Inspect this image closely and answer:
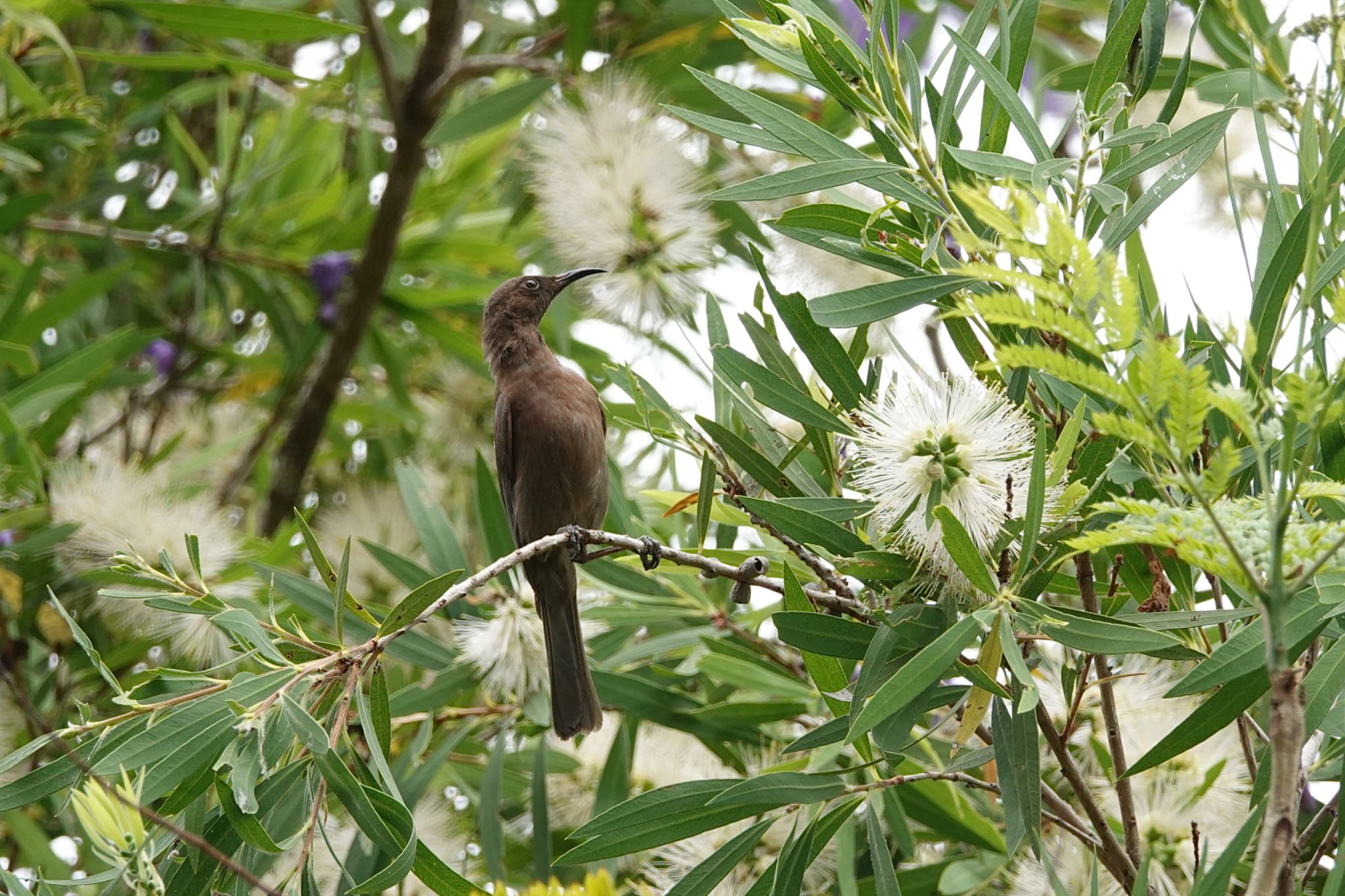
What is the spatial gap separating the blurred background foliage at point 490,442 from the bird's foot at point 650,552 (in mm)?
101

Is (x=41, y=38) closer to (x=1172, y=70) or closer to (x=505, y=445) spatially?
(x=505, y=445)

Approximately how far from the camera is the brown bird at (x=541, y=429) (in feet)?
14.8

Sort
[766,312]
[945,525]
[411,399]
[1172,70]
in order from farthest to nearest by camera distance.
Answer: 1. [411,399]
2. [1172,70]
3. [766,312]
4. [945,525]

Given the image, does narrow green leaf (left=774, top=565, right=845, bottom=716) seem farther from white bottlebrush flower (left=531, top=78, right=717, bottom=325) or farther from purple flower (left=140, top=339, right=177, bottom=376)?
purple flower (left=140, top=339, right=177, bottom=376)

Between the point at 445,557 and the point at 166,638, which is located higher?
the point at 445,557

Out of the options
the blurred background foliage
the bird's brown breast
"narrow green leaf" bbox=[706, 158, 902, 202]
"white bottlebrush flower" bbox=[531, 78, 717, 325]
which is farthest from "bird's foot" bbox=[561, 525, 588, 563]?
"narrow green leaf" bbox=[706, 158, 902, 202]

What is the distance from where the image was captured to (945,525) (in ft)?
6.50

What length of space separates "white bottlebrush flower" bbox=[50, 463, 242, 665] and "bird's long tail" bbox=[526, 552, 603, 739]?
93 cm

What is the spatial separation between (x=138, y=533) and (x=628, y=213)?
1.74 m

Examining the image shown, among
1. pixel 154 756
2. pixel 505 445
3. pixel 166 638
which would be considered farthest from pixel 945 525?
pixel 166 638

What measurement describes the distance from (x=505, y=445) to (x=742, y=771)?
1.60 meters

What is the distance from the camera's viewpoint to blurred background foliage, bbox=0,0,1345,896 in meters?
2.30

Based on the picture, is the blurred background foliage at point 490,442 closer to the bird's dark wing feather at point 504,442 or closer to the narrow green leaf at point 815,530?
the narrow green leaf at point 815,530

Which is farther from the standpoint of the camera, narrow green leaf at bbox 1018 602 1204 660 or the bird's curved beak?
the bird's curved beak
